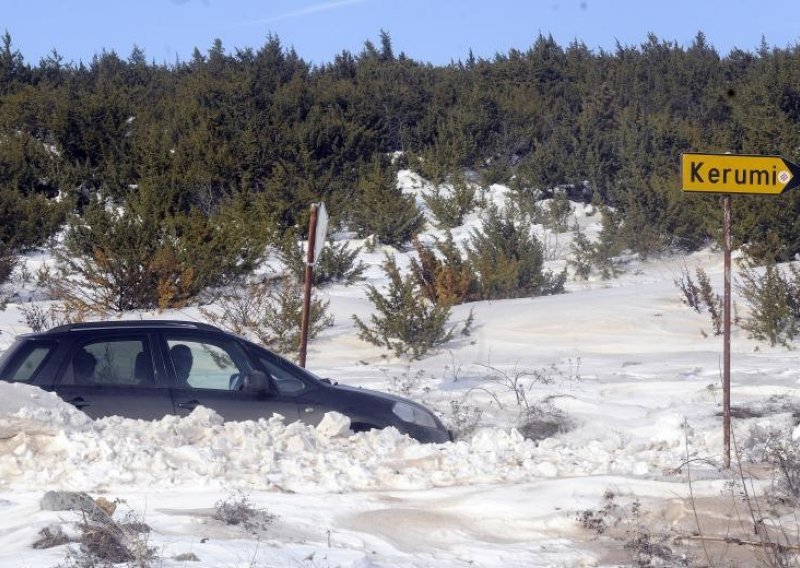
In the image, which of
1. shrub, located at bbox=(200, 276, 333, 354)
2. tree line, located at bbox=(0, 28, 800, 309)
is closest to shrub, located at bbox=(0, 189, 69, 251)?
tree line, located at bbox=(0, 28, 800, 309)

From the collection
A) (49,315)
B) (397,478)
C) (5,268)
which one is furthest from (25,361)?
(5,268)

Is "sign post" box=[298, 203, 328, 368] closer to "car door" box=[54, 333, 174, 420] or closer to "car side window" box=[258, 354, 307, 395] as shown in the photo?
"car side window" box=[258, 354, 307, 395]

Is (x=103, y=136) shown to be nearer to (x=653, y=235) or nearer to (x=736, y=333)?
(x=653, y=235)

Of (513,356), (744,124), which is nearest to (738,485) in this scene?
(513,356)

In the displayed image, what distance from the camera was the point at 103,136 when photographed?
2731 cm

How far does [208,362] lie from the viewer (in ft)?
24.8

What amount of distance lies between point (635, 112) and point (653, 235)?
24.6 feet

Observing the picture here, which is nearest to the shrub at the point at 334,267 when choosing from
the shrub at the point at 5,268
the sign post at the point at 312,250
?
the shrub at the point at 5,268

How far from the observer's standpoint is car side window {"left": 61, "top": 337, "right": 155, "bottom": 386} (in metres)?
7.27

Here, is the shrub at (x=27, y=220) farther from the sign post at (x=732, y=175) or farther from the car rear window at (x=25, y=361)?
the sign post at (x=732, y=175)

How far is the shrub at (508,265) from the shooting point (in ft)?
57.2

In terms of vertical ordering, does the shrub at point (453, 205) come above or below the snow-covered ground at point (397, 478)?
above

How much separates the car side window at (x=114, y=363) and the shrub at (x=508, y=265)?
10.4 metres

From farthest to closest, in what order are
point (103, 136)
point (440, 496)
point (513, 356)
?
point (103, 136) < point (513, 356) < point (440, 496)
